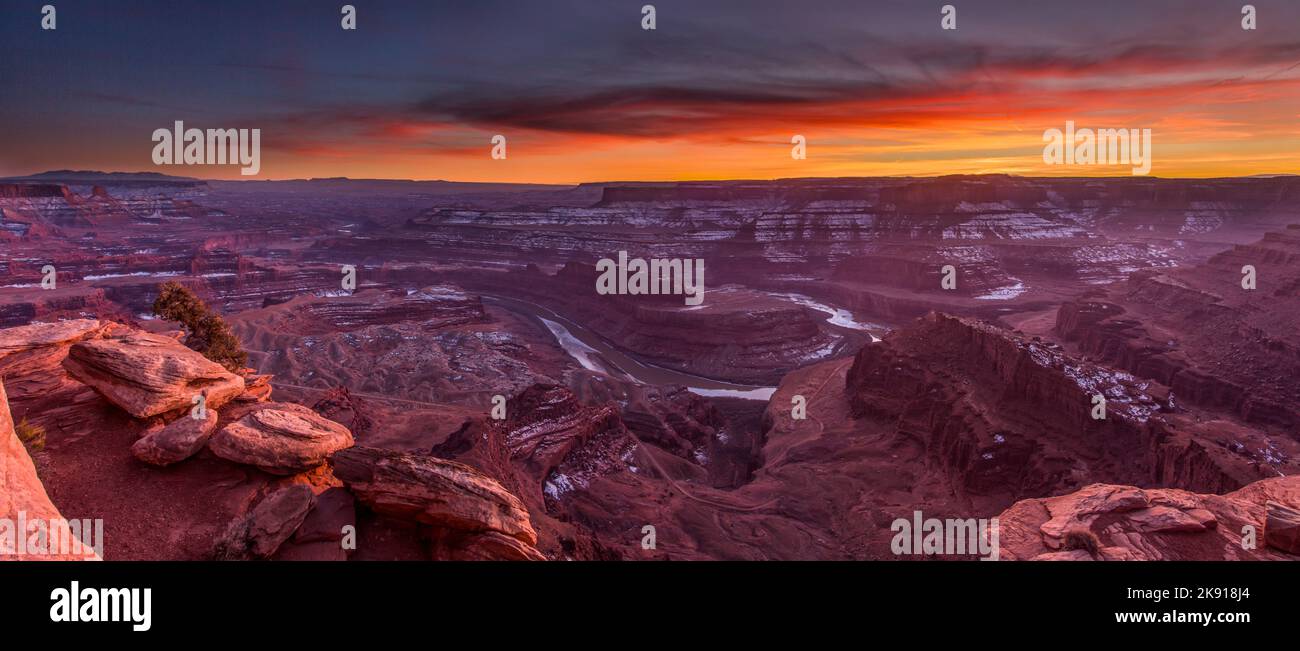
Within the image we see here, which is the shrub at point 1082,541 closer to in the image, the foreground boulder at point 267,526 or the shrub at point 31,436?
the foreground boulder at point 267,526

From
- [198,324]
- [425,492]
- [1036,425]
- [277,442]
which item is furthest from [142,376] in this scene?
[1036,425]

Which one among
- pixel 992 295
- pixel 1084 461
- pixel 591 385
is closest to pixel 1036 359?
pixel 1084 461

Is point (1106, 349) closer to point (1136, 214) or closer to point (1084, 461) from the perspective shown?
point (1084, 461)

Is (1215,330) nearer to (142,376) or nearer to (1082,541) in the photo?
(1082,541)

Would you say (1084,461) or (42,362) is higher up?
(42,362)

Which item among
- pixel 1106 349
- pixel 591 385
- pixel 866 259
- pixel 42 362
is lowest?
pixel 591 385

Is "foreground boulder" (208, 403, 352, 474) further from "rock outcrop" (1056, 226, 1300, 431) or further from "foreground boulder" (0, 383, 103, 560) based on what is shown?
"rock outcrop" (1056, 226, 1300, 431)

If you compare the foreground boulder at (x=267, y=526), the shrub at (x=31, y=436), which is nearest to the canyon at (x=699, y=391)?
the foreground boulder at (x=267, y=526)
